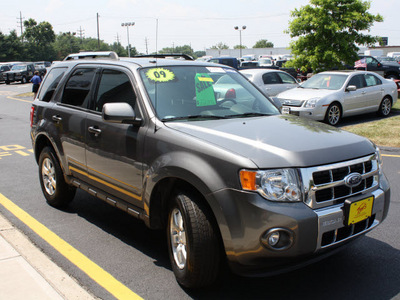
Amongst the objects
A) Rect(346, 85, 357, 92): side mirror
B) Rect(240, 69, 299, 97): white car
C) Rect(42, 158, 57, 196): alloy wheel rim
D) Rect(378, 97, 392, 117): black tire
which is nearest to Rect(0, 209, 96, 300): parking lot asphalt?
Rect(42, 158, 57, 196): alloy wheel rim

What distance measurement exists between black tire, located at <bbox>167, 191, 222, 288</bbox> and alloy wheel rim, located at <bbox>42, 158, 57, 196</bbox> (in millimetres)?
2628

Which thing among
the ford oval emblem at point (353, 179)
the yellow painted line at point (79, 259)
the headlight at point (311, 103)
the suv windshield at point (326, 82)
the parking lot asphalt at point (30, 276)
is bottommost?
the yellow painted line at point (79, 259)

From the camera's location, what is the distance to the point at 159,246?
4418 mm

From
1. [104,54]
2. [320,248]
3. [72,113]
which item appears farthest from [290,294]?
[104,54]

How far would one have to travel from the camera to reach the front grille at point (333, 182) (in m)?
3.02

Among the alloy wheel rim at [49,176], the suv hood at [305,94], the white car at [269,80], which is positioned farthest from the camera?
the white car at [269,80]

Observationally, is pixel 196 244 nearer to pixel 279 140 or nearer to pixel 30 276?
pixel 279 140

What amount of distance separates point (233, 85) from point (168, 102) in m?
1.00

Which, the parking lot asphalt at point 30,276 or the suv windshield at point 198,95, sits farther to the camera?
the suv windshield at point 198,95

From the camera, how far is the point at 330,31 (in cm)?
1773

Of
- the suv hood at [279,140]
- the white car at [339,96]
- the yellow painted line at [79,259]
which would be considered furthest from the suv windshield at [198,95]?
the white car at [339,96]

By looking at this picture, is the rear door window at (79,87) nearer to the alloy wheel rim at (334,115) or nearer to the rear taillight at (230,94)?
the rear taillight at (230,94)

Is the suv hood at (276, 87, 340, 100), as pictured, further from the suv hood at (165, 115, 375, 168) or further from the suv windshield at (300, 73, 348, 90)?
the suv hood at (165, 115, 375, 168)

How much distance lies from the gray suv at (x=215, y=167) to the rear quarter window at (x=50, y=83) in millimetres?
701
